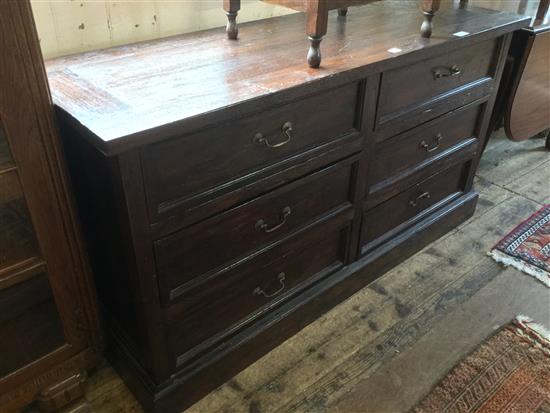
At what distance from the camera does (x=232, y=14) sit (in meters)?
1.48

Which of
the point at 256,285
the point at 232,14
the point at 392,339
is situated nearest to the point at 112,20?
the point at 232,14

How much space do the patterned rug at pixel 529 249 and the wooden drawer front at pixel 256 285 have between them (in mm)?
725

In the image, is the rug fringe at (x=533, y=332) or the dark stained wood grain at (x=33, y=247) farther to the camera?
the rug fringe at (x=533, y=332)

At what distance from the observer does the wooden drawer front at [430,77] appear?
1454mm

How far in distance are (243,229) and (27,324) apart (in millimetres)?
550

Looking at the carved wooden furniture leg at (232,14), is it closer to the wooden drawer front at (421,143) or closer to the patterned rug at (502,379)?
the wooden drawer front at (421,143)

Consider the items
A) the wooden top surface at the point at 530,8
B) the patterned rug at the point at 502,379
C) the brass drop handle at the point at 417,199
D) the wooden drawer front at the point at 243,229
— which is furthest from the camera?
the wooden top surface at the point at 530,8

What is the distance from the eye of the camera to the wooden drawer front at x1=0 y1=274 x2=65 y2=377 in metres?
1.14

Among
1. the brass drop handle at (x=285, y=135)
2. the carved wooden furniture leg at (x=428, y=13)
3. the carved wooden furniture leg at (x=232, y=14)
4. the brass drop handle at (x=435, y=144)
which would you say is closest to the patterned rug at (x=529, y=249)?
the brass drop handle at (x=435, y=144)

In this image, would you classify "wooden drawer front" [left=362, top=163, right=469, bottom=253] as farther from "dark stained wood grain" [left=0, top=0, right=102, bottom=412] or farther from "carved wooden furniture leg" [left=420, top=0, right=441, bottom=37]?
"dark stained wood grain" [left=0, top=0, right=102, bottom=412]

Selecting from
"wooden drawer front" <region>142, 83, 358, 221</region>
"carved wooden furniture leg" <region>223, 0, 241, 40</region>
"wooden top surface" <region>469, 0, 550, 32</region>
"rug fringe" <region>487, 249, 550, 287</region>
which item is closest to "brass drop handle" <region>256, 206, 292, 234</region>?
"wooden drawer front" <region>142, 83, 358, 221</region>

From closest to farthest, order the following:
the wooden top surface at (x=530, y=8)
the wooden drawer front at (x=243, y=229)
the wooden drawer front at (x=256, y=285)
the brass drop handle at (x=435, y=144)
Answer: the wooden drawer front at (x=243, y=229)
the wooden drawer front at (x=256, y=285)
the brass drop handle at (x=435, y=144)
the wooden top surface at (x=530, y=8)

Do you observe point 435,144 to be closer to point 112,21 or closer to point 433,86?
point 433,86

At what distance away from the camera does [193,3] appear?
5.31 ft
